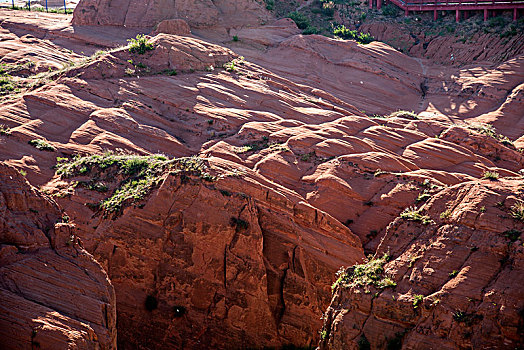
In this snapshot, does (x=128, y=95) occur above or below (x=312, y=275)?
above

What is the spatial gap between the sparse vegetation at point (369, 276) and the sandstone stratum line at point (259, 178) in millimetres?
53

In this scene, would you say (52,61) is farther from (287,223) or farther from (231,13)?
(287,223)

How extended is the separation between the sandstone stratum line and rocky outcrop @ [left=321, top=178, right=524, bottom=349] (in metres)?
0.04

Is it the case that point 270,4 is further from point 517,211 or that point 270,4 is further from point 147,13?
point 517,211

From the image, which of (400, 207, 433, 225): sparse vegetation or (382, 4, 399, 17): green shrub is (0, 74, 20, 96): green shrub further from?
(382, 4, 399, 17): green shrub

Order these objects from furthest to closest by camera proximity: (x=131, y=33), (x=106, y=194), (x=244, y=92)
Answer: (x=131, y=33) < (x=244, y=92) < (x=106, y=194)

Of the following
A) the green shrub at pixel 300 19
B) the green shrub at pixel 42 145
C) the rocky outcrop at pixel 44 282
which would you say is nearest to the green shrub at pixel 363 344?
the rocky outcrop at pixel 44 282

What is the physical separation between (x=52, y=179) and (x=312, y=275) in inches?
428

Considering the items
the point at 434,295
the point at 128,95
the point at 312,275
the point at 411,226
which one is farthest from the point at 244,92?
the point at 434,295

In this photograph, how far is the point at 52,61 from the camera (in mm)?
34406

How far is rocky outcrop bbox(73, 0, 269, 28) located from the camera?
40156mm

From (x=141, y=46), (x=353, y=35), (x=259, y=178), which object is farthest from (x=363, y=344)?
(x=353, y=35)

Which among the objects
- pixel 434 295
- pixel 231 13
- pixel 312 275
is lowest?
pixel 312 275

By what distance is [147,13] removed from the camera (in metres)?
40.6
